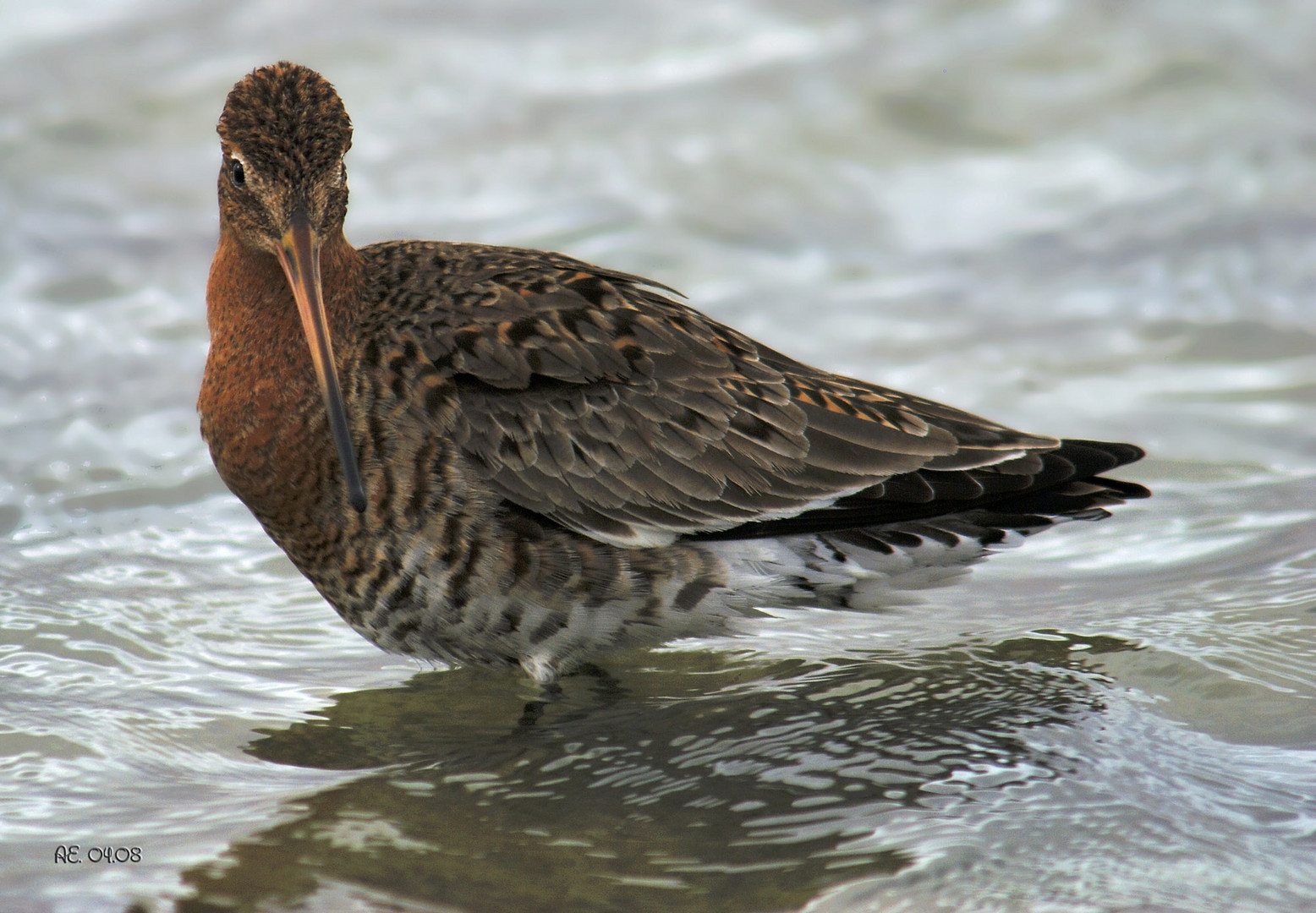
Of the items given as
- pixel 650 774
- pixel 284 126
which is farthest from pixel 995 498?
pixel 284 126

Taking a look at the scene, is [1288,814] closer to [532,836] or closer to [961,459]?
[961,459]

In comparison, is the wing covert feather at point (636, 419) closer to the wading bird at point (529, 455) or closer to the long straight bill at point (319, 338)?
the wading bird at point (529, 455)

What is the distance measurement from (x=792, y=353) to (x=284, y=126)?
3.88 meters

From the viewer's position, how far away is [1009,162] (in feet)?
34.8

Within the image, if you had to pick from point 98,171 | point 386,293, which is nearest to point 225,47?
point 98,171

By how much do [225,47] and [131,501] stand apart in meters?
5.41

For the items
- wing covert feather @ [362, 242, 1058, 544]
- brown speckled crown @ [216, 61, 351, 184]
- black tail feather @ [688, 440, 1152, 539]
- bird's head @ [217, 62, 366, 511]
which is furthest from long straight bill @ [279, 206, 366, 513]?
black tail feather @ [688, 440, 1152, 539]

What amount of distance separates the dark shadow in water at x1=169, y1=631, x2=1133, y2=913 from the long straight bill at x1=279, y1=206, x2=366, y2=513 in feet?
3.07

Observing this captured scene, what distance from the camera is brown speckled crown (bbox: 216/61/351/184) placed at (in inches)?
201

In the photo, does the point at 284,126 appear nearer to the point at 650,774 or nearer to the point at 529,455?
the point at 529,455

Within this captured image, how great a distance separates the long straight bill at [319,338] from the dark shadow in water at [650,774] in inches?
36.9

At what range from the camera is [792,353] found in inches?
331

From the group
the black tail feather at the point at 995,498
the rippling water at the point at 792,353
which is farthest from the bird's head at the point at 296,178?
the black tail feather at the point at 995,498

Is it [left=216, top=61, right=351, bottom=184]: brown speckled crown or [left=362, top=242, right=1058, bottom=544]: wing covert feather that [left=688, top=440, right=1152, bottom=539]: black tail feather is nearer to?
[left=362, top=242, right=1058, bottom=544]: wing covert feather
